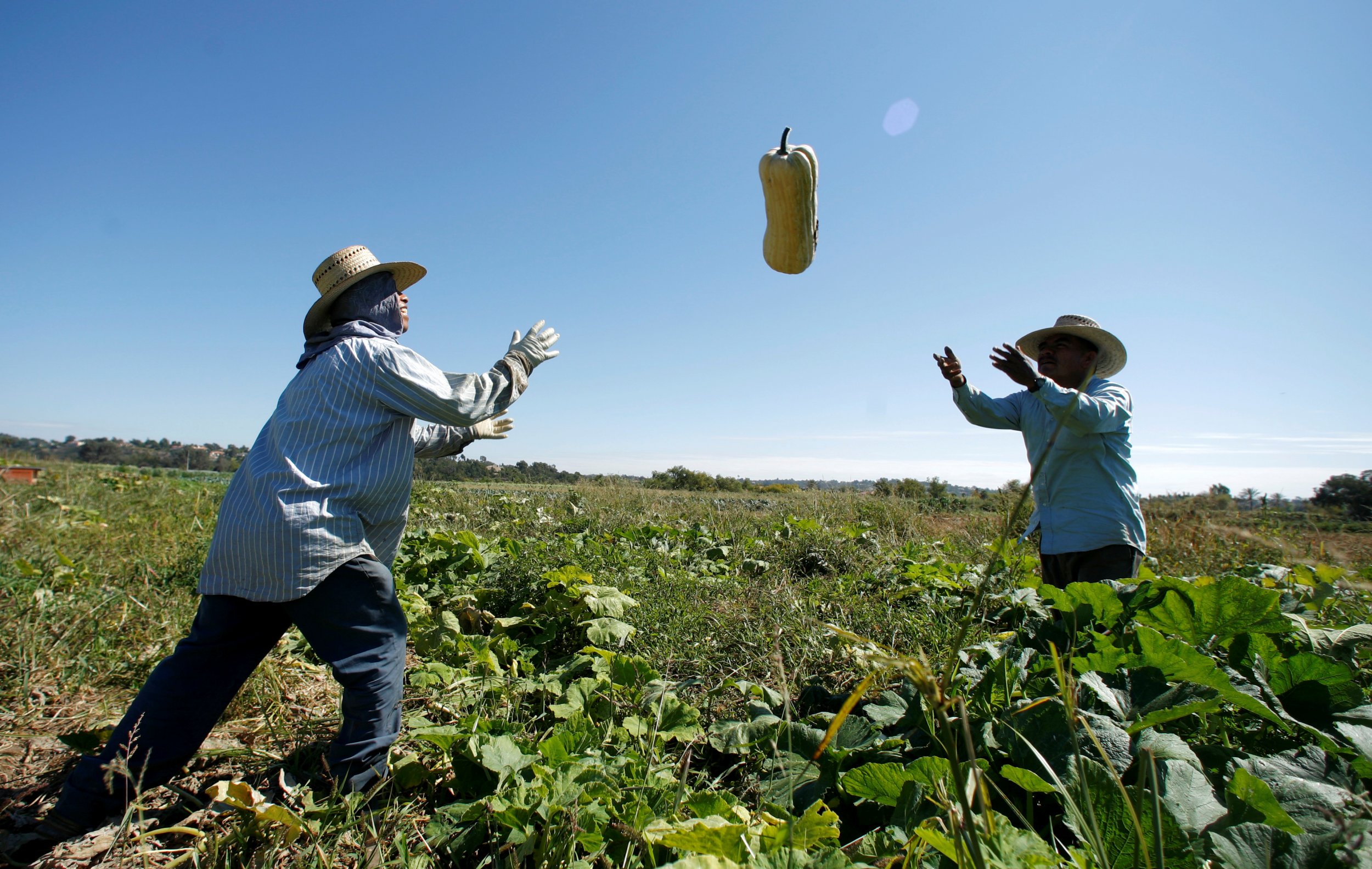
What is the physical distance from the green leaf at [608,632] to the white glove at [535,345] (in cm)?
126

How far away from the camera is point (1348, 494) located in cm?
1738

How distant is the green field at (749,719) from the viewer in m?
1.15

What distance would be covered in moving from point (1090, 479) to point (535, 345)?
2678 mm

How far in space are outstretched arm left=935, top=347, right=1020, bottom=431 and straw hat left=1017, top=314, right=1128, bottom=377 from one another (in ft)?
1.39

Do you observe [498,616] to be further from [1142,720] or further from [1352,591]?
[1352,591]

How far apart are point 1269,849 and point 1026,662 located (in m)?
1.01

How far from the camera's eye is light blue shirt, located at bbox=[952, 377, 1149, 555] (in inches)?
111

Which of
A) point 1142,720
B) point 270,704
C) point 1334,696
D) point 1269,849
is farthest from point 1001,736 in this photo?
point 270,704

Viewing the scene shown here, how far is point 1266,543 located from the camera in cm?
673

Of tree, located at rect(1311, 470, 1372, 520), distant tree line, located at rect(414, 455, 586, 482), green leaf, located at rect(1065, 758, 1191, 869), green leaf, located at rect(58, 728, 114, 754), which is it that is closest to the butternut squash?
green leaf, located at rect(1065, 758, 1191, 869)

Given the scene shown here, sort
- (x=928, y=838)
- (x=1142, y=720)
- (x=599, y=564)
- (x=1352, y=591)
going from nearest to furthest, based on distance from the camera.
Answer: (x=928, y=838), (x=1142, y=720), (x=1352, y=591), (x=599, y=564)

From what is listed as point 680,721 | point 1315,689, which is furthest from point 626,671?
point 1315,689

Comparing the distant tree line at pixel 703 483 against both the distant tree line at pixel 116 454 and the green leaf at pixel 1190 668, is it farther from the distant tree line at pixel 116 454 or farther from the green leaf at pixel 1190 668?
the green leaf at pixel 1190 668

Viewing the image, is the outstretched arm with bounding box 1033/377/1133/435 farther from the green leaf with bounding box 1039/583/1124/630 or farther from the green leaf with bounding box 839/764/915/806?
the green leaf with bounding box 839/764/915/806
